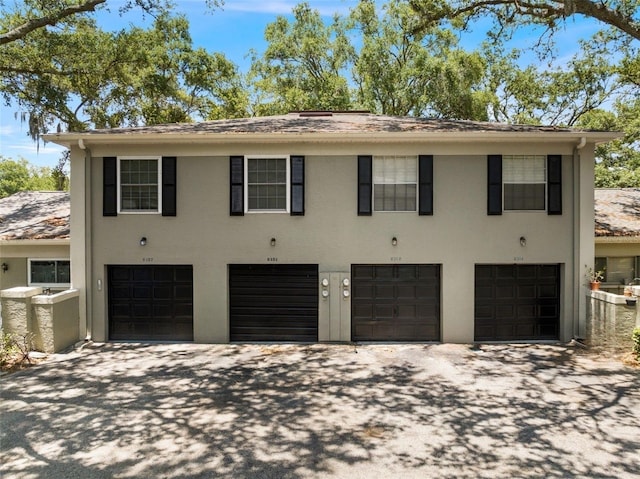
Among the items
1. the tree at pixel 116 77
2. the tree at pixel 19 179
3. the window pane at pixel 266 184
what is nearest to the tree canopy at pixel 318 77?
the tree at pixel 116 77

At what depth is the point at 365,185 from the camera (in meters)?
9.76

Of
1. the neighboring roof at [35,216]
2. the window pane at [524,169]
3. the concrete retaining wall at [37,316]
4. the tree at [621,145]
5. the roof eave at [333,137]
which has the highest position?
the tree at [621,145]

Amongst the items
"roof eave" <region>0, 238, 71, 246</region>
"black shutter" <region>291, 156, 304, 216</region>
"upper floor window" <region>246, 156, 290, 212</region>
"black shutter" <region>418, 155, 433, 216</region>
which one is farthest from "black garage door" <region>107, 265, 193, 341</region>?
"black shutter" <region>418, 155, 433, 216</region>

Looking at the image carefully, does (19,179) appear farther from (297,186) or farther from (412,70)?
(297,186)

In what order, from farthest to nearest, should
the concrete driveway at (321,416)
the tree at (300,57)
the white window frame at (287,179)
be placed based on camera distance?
the tree at (300,57) < the white window frame at (287,179) < the concrete driveway at (321,416)

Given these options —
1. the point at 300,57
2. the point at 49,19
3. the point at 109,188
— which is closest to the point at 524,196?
the point at 109,188

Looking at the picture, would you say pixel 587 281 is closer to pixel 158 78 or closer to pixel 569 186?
pixel 569 186

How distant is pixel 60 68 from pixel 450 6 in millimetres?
13756

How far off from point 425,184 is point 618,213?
6.65 metres

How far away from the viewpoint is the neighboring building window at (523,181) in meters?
9.88

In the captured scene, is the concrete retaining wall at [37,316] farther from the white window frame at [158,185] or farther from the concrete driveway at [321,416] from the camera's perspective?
the white window frame at [158,185]

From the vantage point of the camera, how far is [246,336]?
9.99 metres

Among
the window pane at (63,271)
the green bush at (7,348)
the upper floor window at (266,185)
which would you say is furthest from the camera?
the window pane at (63,271)

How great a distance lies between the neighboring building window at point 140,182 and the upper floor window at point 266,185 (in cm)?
236
